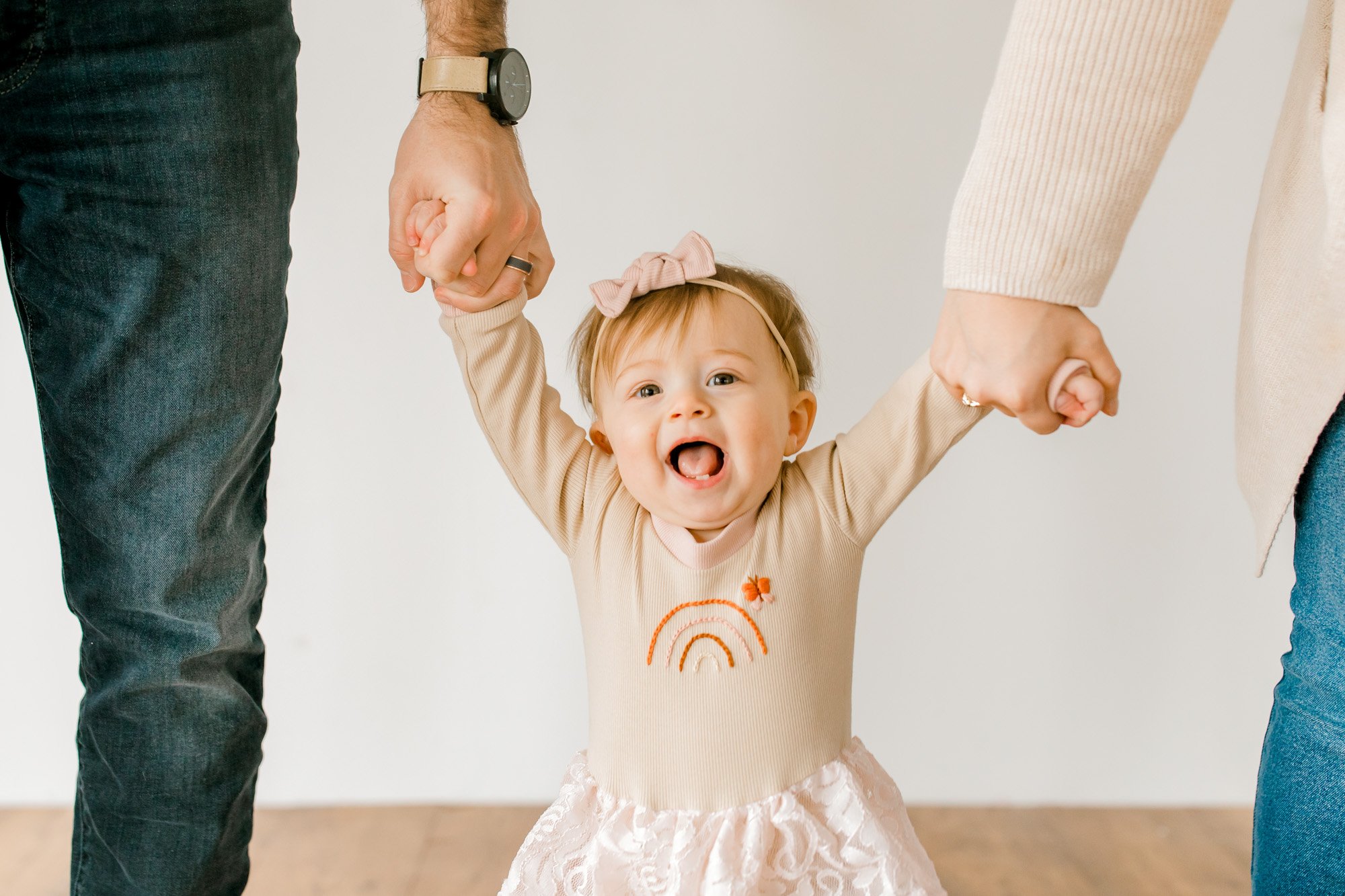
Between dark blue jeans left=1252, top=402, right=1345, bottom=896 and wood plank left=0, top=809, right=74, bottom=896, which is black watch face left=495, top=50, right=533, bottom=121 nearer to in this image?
dark blue jeans left=1252, top=402, right=1345, bottom=896

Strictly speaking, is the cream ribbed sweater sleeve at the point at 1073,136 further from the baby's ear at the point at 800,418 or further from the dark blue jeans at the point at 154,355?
the dark blue jeans at the point at 154,355

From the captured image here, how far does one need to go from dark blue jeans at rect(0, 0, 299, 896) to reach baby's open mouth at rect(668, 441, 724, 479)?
371 millimetres

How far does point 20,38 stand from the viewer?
33.4 inches

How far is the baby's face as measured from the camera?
1096 mm

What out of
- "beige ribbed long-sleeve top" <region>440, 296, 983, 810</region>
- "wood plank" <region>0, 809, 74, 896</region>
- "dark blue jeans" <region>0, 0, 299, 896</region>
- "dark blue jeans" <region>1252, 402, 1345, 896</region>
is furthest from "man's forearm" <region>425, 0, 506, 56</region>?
"wood plank" <region>0, 809, 74, 896</region>

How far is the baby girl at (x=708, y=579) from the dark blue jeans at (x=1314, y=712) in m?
0.41

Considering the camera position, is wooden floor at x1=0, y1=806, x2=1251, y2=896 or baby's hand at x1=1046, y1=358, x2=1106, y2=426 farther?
wooden floor at x1=0, y1=806, x2=1251, y2=896

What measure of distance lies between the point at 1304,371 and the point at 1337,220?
0.09 metres

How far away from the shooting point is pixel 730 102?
1.58 metres

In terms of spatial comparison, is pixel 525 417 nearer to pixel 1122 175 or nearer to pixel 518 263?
pixel 518 263

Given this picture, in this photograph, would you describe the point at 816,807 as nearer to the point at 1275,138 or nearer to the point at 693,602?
the point at 693,602

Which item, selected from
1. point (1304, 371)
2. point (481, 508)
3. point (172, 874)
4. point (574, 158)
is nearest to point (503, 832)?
point (481, 508)

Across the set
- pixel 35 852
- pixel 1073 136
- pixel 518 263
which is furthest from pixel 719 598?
pixel 35 852

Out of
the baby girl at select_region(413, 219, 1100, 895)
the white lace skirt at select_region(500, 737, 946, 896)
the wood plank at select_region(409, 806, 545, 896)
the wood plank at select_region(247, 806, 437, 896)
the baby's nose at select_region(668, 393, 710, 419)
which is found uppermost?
the baby's nose at select_region(668, 393, 710, 419)
